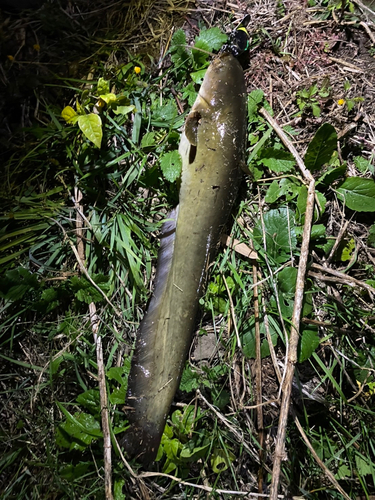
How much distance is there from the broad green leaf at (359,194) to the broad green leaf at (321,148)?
8.5 inches

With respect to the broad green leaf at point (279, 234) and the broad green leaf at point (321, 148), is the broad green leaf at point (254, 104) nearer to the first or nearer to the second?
the broad green leaf at point (321, 148)

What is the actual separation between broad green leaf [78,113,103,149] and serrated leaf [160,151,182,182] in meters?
0.42

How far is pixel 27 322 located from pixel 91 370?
49 centimetres

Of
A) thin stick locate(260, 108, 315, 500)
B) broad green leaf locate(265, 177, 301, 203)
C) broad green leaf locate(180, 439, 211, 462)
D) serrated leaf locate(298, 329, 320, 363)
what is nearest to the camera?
thin stick locate(260, 108, 315, 500)

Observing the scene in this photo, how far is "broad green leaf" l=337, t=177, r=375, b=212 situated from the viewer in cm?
233

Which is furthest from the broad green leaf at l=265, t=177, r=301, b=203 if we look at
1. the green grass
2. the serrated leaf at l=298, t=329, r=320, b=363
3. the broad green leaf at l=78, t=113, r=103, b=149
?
the broad green leaf at l=78, t=113, r=103, b=149

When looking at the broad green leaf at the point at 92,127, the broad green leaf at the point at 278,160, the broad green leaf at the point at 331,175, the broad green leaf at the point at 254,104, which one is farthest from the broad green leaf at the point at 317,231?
the broad green leaf at the point at 92,127

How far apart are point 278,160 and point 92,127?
1.21 m

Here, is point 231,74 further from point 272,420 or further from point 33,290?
point 272,420

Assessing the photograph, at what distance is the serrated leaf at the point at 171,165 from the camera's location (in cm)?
215

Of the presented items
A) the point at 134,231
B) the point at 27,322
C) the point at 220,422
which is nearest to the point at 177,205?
the point at 134,231

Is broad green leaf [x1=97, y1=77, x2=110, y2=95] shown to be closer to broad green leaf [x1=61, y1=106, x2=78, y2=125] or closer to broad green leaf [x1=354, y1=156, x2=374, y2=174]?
broad green leaf [x1=61, y1=106, x2=78, y2=125]

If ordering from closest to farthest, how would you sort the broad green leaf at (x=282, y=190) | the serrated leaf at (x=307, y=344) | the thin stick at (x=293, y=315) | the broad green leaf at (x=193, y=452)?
the thin stick at (x=293, y=315) → the broad green leaf at (x=193, y=452) → the serrated leaf at (x=307, y=344) → the broad green leaf at (x=282, y=190)

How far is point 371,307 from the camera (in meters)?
2.28
